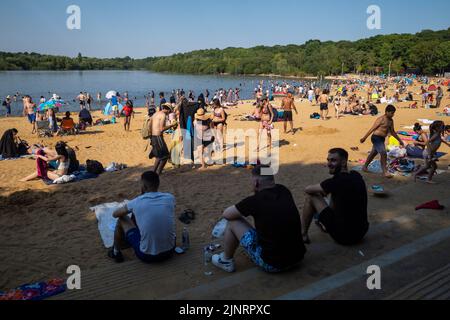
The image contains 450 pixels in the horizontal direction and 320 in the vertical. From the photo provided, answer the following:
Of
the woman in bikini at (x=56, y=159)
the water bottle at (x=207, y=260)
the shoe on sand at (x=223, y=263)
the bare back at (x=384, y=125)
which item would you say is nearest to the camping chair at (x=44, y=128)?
the woman in bikini at (x=56, y=159)

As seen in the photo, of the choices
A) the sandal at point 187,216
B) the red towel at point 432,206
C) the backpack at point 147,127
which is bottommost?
the sandal at point 187,216

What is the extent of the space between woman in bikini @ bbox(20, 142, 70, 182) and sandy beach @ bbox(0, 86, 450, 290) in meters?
0.23

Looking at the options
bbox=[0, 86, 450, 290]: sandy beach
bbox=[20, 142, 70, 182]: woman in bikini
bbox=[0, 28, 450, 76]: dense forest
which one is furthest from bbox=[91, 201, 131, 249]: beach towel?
bbox=[0, 28, 450, 76]: dense forest

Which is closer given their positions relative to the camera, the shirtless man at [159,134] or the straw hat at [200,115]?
the shirtless man at [159,134]

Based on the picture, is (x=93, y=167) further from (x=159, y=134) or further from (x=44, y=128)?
(x=44, y=128)

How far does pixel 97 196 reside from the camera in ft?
21.6

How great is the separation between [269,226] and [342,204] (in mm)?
1000

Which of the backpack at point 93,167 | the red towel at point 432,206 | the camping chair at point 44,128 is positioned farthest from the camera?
the camping chair at point 44,128

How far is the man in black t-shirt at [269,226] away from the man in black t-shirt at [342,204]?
2.15ft

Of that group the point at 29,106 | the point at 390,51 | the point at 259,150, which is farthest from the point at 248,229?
the point at 390,51

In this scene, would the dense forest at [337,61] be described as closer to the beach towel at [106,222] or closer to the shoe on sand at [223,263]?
the beach towel at [106,222]

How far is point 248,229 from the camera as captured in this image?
3367mm

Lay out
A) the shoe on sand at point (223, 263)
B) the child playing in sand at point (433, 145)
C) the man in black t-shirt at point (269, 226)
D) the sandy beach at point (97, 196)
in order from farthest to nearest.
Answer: the child playing in sand at point (433, 145) → the sandy beach at point (97, 196) → the shoe on sand at point (223, 263) → the man in black t-shirt at point (269, 226)

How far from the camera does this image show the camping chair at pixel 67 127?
14.0m
